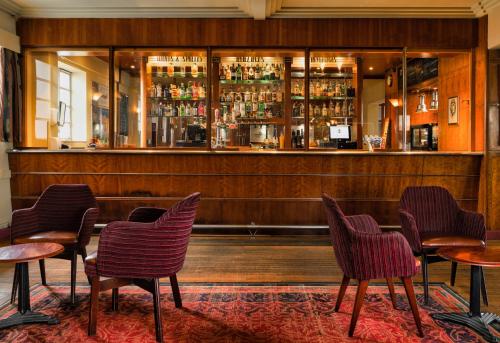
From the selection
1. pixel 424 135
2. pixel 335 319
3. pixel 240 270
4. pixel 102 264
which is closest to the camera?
pixel 102 264

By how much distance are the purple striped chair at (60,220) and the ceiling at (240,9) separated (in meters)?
3.04

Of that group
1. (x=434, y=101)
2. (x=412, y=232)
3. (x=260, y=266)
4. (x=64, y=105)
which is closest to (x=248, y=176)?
(x=260, y=266)

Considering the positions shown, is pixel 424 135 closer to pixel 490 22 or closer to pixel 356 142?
pixel 356 142

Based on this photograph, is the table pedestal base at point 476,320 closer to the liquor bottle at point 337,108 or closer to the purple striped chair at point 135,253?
the purple striped chair at point 135,253

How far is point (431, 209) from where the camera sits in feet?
14.2

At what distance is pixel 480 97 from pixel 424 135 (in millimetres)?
2361

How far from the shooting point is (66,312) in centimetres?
336

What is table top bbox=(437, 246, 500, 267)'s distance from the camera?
2930mm

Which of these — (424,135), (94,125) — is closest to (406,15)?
(424,135)

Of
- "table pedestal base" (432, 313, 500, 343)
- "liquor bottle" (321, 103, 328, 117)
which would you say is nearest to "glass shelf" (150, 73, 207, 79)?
"liquor bottle" (321, 103, 328, 117)

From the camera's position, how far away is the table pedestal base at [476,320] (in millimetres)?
2942

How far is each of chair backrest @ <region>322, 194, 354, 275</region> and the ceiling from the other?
12.0 feet

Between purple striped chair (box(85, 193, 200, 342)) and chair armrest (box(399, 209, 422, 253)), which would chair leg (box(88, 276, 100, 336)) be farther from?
chair armrest (box(399, 209, 422, 253))

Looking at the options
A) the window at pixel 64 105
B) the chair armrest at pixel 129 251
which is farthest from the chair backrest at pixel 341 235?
the window at pixel 64 105
